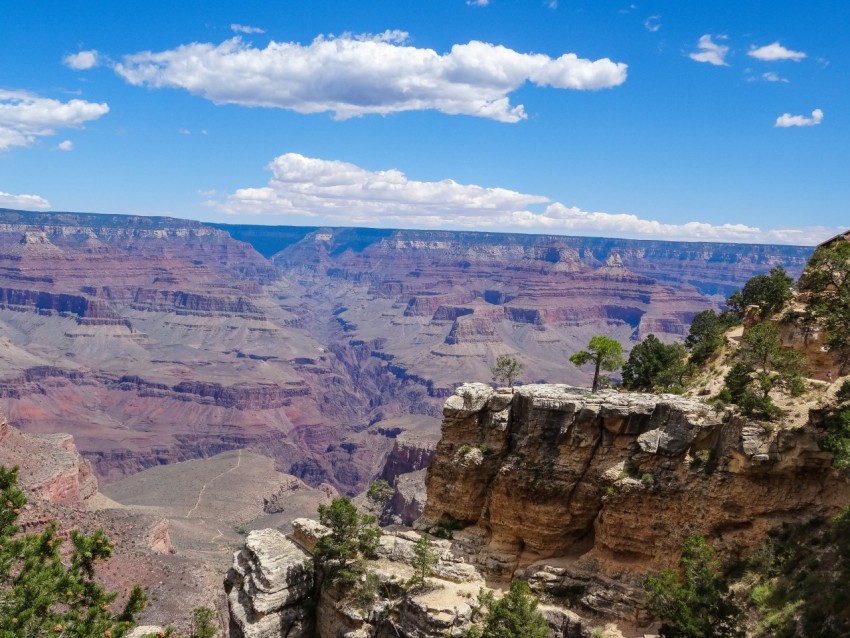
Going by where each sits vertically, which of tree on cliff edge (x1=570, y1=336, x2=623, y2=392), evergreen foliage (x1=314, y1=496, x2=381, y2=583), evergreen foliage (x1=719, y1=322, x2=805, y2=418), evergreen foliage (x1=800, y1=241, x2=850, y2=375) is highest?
evergreen foliage (x1=800, y1=241, x2=850, y2=375)

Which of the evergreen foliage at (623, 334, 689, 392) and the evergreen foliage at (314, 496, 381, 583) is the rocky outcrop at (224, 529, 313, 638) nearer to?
the evergreen foliage at (314, 496, 381, 583)

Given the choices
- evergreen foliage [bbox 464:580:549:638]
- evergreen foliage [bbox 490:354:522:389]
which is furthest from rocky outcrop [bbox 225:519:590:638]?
evergreen foliage [bbox 490:354:522:389]

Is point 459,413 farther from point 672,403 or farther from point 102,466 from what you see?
point 102,466

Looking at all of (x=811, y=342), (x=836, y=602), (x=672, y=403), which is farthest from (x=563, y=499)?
(x=811, y=342)

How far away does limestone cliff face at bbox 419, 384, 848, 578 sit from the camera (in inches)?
1239

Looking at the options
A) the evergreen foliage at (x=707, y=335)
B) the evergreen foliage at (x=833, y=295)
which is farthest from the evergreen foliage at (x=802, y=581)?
the evergreen foliage at (x=707, y=335)

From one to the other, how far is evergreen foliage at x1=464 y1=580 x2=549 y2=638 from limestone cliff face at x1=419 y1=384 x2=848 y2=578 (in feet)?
16.5

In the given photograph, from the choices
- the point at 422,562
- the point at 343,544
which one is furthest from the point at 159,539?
the point at 422,562

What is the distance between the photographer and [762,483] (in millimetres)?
31531

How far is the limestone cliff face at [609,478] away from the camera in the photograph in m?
31.5

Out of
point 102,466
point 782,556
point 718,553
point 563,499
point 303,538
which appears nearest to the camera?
point 782,556

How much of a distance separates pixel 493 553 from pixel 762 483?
51.4ft

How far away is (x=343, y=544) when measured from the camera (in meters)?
40.9

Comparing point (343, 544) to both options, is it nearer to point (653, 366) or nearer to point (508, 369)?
point (508, 369)
